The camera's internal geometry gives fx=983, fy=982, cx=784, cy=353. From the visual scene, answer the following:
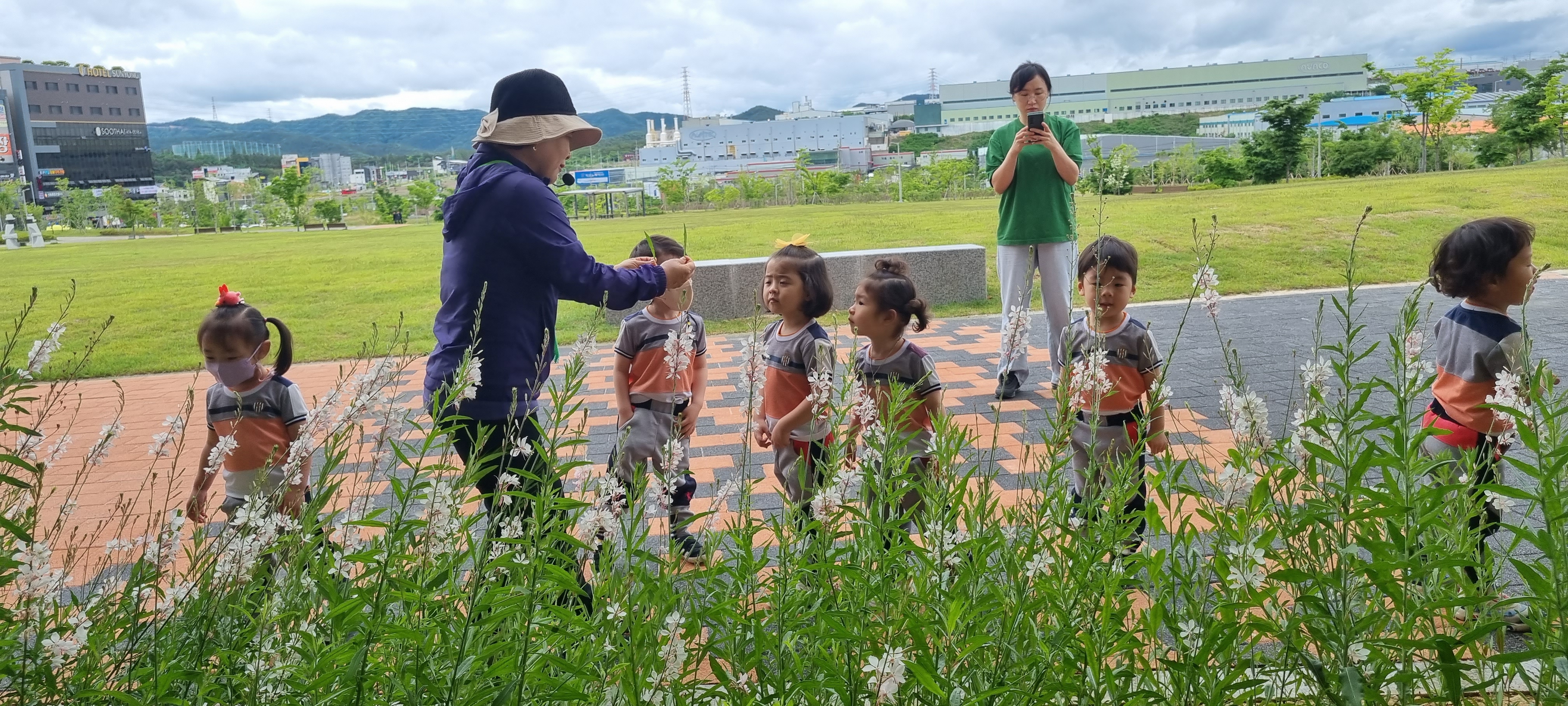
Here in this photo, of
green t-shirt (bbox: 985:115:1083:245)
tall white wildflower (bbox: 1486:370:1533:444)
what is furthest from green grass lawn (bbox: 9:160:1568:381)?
tall white wildflower (bbox: 1486:370:1533:444)

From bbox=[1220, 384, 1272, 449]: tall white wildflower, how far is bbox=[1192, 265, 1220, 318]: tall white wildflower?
1.05 feet

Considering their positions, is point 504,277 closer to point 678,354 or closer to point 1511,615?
point 678,354

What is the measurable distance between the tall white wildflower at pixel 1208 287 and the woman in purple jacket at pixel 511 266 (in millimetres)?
1621

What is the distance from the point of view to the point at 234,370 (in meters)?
3.38

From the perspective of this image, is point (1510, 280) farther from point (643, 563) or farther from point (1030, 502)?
point (643, 563)

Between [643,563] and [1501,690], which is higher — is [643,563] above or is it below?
above

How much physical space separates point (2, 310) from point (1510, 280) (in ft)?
61.7

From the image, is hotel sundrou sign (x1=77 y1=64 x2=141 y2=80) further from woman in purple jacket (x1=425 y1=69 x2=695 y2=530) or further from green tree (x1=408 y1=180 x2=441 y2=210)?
woman in purple jacket (x1=425 y1=69 x2=695 y2=530)

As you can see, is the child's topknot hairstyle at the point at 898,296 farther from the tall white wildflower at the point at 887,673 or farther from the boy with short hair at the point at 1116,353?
the tall white wildflower at the point at 887,673

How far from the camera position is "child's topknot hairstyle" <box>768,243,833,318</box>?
12.3 ft

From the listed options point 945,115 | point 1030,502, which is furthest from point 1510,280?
point 945,115

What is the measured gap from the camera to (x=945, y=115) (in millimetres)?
132125

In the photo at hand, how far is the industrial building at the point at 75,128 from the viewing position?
80.6m

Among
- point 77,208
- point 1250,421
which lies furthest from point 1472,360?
point 77,208
